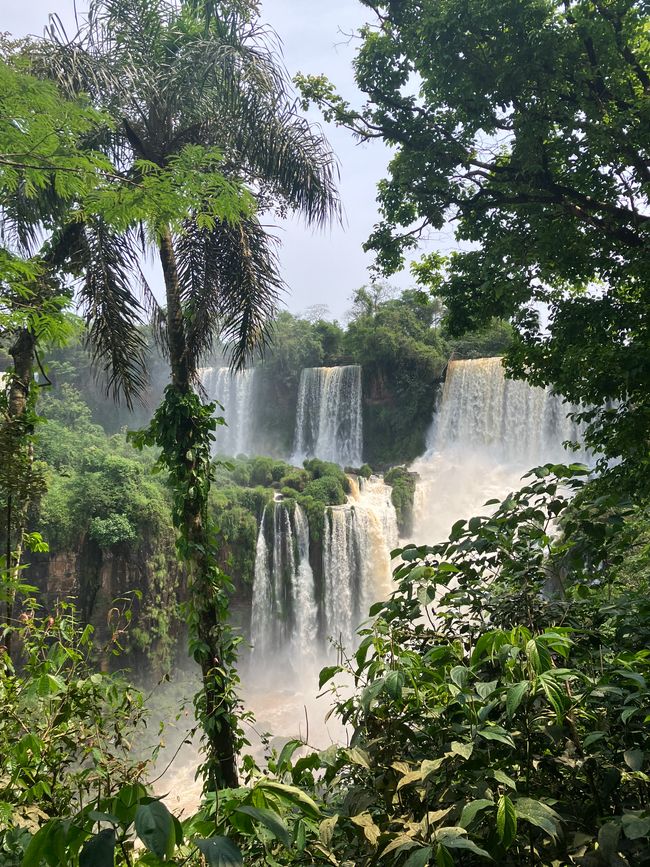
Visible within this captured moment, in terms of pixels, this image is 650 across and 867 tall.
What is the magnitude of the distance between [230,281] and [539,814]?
14.0ft

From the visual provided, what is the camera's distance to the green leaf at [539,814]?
79cm

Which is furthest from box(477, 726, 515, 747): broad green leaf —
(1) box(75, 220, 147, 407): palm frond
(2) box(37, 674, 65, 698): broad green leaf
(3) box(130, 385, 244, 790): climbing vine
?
(1) box(75, 220, 147, 407): palm frond

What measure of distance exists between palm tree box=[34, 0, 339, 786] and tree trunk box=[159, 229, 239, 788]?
0.4 inches

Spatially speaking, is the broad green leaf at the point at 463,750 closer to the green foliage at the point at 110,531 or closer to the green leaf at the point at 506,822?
the green leaf at the point at 506,822

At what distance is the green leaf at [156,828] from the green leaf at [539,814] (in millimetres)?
496

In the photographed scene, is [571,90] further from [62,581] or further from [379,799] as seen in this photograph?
[62,581]

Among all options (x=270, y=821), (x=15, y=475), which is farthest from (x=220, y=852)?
(x=15, y=475)

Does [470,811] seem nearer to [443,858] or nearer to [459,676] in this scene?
[443,858]

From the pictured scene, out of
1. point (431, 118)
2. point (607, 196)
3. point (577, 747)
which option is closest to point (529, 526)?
point (577, 747)

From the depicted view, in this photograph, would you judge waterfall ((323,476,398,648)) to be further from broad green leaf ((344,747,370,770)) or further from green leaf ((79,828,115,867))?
green leaf ((79,828,115,867))

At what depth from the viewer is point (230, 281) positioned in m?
4.54

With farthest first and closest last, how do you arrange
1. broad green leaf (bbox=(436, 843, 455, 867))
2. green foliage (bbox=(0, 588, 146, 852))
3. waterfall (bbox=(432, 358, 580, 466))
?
waterfall (bbox=(432, 358, 580, 466)) → green foliage (bbox=(0, 588, 146, 852)) → broad green leaf (bbox=(436, 843, 455, 867))

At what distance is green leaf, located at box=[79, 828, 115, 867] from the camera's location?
598mm

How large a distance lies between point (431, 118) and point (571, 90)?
141 centimetres
